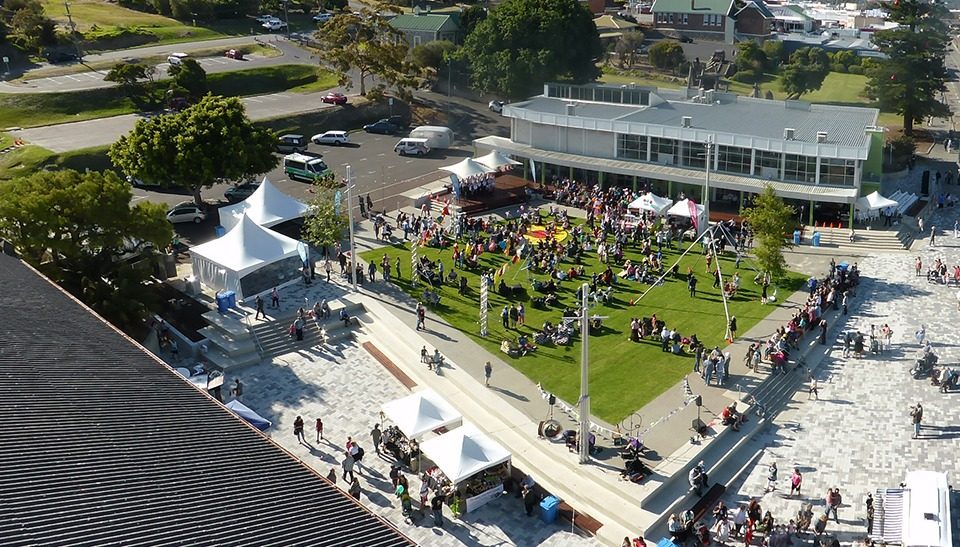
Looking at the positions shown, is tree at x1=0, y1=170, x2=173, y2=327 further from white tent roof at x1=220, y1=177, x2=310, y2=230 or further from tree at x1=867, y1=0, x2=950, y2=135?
tree at x1=867, y1=0, x2=950, y2=135

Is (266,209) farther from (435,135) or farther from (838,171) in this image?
(838,171)

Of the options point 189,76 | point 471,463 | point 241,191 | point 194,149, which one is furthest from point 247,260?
point 189,76

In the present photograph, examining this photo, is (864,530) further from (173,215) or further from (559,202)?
(173,215)

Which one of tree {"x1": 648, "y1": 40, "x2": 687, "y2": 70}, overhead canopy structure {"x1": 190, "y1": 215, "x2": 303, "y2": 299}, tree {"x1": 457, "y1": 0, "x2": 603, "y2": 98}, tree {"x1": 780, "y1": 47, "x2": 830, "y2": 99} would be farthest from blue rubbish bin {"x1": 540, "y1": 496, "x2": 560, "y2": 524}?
tree {"x1": 648, "y1": 40, "x2": 687, "y2": 70}

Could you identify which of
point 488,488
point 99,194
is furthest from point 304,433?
point 99,194

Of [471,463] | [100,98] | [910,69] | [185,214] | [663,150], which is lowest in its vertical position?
[471,463]
